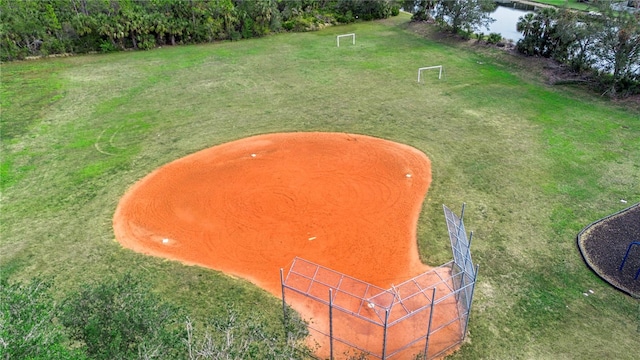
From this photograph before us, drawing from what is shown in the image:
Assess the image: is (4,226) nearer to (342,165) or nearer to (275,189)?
(275,189)

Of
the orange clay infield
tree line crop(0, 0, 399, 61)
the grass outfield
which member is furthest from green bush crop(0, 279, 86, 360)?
tree line crop(0, 0, 399, 61)

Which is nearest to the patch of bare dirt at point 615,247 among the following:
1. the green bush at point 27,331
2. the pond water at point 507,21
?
the green bush at point 27,331

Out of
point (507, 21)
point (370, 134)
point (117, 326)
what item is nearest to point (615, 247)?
point (370, 134)

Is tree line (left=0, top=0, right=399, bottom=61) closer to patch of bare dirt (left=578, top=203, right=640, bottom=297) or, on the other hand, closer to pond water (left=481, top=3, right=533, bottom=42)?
pond water (left=481, top=3, right=533, bottom=42)

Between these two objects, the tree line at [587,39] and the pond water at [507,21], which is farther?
the pond water at [507,21]

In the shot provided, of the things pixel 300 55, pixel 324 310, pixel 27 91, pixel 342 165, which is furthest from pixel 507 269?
pixel 27 91

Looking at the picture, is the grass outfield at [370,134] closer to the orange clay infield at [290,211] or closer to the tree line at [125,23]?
the orange clay infield at [290,211]
